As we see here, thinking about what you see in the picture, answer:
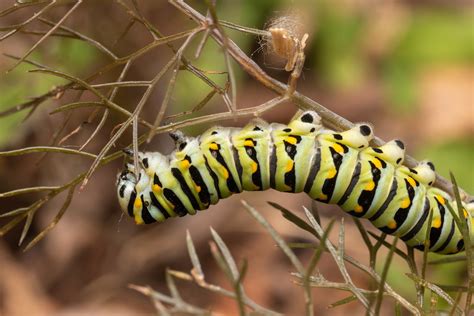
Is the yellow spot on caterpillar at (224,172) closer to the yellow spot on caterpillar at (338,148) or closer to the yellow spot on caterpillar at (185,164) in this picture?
the yellow spot on caterpillar at (185,164)

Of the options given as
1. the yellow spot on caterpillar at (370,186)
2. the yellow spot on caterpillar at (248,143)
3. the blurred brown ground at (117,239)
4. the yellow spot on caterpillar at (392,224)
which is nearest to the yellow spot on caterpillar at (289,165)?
the yellow spot on caterpillar at (248,143)

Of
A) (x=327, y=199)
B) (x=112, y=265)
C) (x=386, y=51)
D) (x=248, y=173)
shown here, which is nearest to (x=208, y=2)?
(x=248, y=173)

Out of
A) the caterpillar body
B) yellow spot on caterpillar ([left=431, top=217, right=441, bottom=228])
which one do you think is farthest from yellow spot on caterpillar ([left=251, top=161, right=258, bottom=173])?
yellow spot on caterpillar ([left=431, top=217, right=441, bottom=228])

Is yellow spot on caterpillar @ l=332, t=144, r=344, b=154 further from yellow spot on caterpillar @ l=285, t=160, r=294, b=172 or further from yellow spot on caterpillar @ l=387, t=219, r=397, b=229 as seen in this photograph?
yellow spot on caterpillar @ l=387, t=219, r=397, b=229

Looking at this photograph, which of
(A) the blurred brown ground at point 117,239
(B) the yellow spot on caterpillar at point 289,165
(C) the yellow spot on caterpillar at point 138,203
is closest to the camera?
(B) the yellow spot on caterpillar at point 289,165

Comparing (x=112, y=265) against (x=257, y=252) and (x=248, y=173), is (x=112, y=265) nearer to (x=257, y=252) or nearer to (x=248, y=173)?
(x=257, y=252)

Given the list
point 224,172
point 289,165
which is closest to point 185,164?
point 224,172

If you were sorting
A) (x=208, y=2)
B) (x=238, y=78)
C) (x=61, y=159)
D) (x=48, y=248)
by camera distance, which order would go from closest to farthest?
(x=208, y=2) → (x=61, y=159) → (x=48, y=248) → (x=238, y=78)
